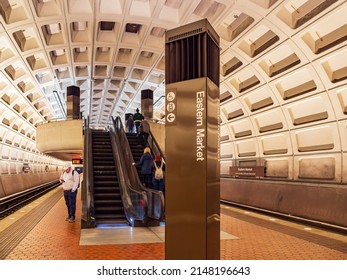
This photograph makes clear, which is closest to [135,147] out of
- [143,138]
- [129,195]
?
[143,138]

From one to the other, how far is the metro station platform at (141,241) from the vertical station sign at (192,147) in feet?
6.31

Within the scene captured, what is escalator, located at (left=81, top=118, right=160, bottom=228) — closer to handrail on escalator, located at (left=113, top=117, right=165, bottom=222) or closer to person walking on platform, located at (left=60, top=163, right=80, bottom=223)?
handrail on escalator, located at (left=113, top=117, right=165, bottom=222)

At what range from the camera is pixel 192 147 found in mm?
3592

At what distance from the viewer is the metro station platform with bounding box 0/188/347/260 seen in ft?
18.1

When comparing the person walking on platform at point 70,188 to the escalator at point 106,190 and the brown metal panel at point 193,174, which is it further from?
the brown metal panel at point 193,174

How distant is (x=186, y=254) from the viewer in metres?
3.69

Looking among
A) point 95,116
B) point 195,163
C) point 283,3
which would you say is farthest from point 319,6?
point 95,116

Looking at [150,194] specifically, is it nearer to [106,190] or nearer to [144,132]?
[106,190]

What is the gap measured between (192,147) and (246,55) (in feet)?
26.7

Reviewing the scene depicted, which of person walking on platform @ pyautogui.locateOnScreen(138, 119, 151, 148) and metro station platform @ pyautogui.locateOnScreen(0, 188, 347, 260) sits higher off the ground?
person walking on platform @ pyautogui.locateOnScreen(138, 119, 151, 148)

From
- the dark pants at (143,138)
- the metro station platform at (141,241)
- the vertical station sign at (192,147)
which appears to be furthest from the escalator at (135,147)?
the vertical station sign at (192,147)

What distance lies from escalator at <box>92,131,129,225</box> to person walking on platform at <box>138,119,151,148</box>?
1434 millimetres

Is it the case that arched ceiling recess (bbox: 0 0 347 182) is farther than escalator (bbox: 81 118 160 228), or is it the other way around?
arched ceiling recess (bbox: 0 0 347 182)

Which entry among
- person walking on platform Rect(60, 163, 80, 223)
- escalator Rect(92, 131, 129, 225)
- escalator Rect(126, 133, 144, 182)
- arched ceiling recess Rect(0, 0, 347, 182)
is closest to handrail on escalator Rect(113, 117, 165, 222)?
escalator Rect(92, 131, 129, 225)
